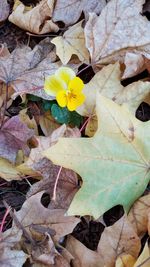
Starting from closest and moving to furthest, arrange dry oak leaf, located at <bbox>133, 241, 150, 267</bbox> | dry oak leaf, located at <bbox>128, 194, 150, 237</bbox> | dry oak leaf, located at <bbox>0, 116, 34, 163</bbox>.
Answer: dry oak leaf, located at <bbox>133, 241, 150, 267</bbox>
dry oak leaf, located at <bbox>128, 194, 150, 237</bbox>
dry oak leaf, located at <bbox>0, 116, 34, 163</bbox>

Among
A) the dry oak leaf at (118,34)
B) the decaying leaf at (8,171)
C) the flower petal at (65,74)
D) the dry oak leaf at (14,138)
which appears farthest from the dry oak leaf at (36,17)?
the decaying leaf at (8,171)

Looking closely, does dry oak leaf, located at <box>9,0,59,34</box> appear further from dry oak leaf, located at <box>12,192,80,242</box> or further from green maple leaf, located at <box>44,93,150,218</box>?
dry oak leaf, located at <box>12,192,80,242</box>

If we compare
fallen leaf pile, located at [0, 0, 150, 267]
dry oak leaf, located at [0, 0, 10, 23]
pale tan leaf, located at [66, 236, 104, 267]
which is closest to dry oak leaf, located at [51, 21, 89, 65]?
fallen leaf pile, located at [0, 0, 150, 267]

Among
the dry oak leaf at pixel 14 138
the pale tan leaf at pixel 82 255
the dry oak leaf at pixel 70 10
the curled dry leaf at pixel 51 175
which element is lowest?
the pale tan leaf at pixel 82 255

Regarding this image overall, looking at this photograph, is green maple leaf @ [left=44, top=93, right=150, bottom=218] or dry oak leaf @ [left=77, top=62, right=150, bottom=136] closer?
green maple leaf @ [left=44, top=93, right=150, bottom=218]

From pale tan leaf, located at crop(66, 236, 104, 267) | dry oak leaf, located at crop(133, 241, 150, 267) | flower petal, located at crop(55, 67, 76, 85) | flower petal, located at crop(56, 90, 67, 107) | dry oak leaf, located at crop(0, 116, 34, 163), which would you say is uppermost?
flower petal, located at crop(55, 67, 76, 85)

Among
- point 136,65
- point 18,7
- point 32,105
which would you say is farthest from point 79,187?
point 18,7

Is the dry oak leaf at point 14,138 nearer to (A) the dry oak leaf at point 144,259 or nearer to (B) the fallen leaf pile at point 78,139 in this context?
(B) the fallen leaf pile at point 78,139
